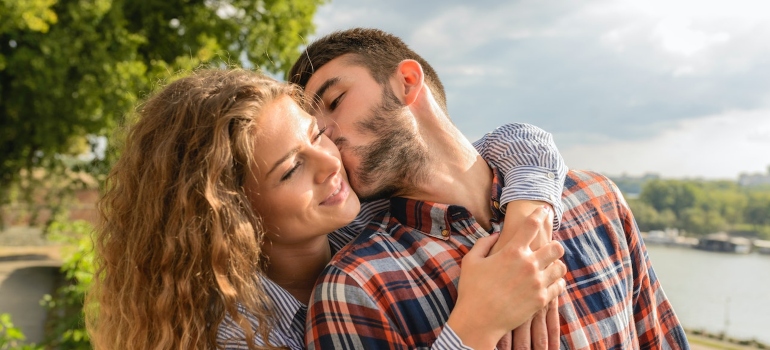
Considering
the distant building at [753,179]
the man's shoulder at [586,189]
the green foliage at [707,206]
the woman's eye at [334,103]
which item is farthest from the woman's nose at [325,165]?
the distant building at [753,179]

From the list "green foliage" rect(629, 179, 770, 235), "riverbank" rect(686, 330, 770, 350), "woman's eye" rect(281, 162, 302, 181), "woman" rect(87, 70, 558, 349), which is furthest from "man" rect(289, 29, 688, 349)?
"riverbank" rect(686, 330, 770, 350)

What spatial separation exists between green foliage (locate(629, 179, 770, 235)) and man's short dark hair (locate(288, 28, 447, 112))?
14376mm

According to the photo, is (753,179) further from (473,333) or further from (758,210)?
(473,333)

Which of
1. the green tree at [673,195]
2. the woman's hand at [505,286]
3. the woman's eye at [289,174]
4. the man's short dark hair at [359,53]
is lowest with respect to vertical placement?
the green tree at [673,195]

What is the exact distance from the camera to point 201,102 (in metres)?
1.95

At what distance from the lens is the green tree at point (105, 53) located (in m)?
12.4

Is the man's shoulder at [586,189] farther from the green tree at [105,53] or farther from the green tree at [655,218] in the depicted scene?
the green tree at [655,218]

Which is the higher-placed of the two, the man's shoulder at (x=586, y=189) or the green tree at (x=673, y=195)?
the man's shoulder at (x=586, y=189)

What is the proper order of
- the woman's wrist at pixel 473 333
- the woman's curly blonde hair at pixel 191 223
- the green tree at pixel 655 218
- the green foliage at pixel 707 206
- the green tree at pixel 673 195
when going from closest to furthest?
the woman's wrist at pixel 473 333, the woman's curly blonde hair at pixel 191 223, the green tree at pixel 655 218, the green tree at pixel 673 195, the green foliage at pixel 707 206

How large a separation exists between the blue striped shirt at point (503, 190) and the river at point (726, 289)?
9721 mm

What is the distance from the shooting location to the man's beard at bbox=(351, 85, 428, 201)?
83.9 inches

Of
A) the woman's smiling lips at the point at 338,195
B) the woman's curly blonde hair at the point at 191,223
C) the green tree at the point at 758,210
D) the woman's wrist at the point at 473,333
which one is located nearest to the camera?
the woman's wrist at the point at 473,333

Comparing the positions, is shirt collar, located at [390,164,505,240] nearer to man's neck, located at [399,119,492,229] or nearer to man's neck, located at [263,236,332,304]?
man's neck, located at [399,119,492,229]

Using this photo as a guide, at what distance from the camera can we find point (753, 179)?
23938mm
